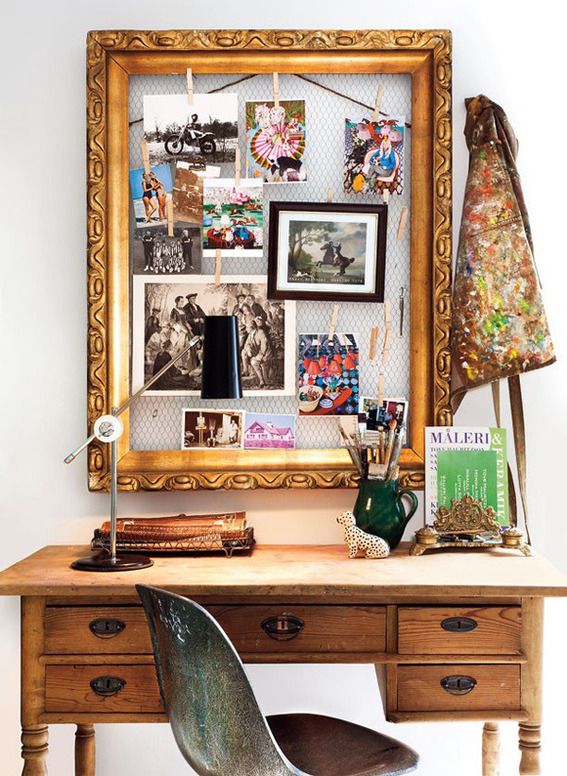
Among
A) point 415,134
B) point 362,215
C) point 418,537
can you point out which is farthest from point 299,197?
point 418,537

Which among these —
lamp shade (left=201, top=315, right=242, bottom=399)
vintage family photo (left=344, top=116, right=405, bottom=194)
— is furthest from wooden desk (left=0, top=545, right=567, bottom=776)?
vintage family photo (left=344, top=116, right=405, bottom=194)

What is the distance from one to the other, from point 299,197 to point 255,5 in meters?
0.50

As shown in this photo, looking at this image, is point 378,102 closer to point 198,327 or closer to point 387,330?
point 387,330

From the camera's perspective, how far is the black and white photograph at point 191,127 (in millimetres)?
2250

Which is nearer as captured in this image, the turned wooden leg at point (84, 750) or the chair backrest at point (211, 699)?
the chair backrest at point (211, 699)

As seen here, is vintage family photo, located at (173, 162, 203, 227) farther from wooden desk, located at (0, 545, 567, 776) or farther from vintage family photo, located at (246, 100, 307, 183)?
wooden desk, located at (0, 545, 567, 776)

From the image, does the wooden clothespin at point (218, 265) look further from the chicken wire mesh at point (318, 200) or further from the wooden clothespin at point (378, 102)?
the wooden clothespin at point (378, 102)

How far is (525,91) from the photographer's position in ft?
7.53

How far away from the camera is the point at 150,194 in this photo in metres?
2.26

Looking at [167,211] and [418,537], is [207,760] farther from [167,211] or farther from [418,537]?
[167,211]

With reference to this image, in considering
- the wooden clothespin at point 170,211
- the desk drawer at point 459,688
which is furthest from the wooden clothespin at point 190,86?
the desk drawer at point 459,688

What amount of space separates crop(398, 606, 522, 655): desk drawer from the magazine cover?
12.4 inches

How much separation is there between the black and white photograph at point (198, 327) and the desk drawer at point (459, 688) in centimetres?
77

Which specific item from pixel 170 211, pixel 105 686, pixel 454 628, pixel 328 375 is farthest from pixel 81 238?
pixel 454 628
